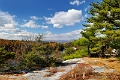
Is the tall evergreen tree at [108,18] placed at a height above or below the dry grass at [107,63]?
above

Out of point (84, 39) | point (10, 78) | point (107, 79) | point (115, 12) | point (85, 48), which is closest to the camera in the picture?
point (107, 79)

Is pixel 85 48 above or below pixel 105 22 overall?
below

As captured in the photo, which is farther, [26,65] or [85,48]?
[85,48]

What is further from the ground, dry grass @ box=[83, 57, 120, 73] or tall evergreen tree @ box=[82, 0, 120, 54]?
tall evergreen tree @ box=[82, 0, 120, 54]

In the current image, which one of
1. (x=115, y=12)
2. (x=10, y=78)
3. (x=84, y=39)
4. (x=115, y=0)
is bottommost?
(x=10, y=78)

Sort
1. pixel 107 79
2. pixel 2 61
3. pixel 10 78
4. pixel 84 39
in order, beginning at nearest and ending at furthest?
1. pixel 107 79
2. pixel 10 78
3. pixel 2 61
4. pixel 84 39

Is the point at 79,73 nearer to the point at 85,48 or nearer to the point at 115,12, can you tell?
the point at 115,12

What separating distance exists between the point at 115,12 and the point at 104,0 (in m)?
2.47

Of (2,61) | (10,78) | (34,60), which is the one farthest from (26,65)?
(10,78)

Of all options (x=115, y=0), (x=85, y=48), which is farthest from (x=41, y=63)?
(x=85, y=48)

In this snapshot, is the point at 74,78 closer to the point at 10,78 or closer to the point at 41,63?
the point at 10,78

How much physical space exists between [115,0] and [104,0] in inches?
53.3

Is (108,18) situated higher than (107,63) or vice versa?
(108,18)

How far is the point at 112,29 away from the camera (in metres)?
18.6
